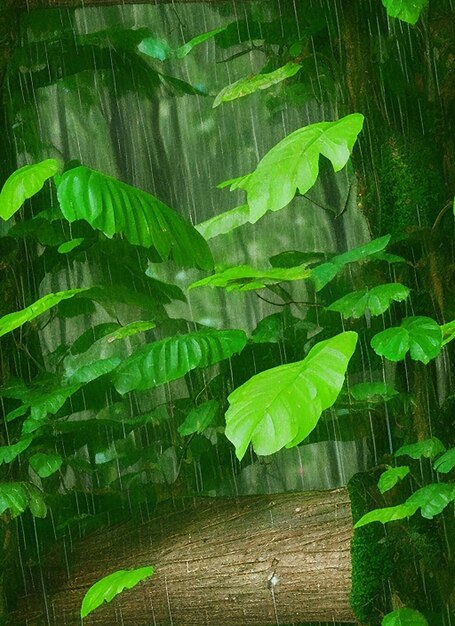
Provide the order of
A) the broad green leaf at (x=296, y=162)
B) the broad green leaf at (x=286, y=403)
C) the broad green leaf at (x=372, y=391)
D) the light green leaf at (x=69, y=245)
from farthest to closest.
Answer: the light green leaf at (x=69, y=245), the broad green leaf at (x=372, y=391), the broad green leaf at (x=296, y=162), the broad green leaf at (x=286, y=403)

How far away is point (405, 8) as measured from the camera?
1.96 meters

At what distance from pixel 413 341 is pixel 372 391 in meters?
0.43

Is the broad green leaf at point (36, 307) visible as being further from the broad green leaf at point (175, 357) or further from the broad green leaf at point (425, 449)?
the broad green leaf at point (425, 449)

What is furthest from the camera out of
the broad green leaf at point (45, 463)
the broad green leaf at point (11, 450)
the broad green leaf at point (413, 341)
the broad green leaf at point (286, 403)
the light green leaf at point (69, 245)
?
the light green leaf at point (69, 245)

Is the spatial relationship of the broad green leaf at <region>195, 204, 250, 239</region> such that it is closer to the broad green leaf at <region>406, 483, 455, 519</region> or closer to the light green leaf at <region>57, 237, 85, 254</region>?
the light green leaf at <region>57, 237, 85, 254</region>

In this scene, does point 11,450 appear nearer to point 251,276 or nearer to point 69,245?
A: point 69,245

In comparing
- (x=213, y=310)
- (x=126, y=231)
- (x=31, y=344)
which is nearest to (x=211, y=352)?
(x=126, y=231)

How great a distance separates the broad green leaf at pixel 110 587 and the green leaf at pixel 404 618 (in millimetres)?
587

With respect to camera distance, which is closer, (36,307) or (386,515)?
(386,515)

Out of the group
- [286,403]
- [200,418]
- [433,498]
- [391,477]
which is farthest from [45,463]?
[286,403]

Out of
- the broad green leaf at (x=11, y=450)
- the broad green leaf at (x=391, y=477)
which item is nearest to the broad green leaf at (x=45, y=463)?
the broad green leaf at (x=11, y=450)

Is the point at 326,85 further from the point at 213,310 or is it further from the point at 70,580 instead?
the point at 70,580

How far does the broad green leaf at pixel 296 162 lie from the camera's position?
1.54 metres

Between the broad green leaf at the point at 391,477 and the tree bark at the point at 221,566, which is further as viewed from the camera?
the tree bark at the point at 221,566
